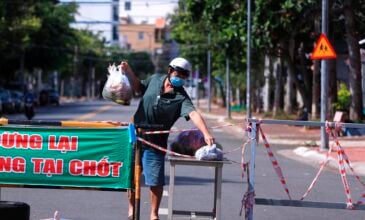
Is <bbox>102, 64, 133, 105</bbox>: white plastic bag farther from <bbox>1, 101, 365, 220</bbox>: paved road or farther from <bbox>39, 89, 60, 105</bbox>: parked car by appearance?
<bbox>39, 89, 60, 105</bbox>: parked car

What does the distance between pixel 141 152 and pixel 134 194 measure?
0.45 m

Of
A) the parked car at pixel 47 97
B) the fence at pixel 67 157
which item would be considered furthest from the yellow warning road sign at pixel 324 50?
the parked car at pixel 47 97

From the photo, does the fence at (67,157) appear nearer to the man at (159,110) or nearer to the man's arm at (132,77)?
the man at (159,110)

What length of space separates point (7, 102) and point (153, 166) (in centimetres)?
4432

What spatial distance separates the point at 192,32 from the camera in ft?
194

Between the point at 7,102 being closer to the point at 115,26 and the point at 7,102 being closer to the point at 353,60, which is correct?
the point at 353,60

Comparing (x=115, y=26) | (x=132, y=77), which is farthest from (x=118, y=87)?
(x=115, y=26)

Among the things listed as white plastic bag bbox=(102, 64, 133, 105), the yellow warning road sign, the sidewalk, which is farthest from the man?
the yellow warning road sign

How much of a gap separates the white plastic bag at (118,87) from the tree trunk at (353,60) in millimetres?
23081

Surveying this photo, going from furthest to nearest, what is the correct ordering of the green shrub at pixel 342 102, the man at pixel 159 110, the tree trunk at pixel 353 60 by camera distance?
the green shrub at pixel 342 102 → the tree trunk at pixel 353 60 → the man at pixel 159 110

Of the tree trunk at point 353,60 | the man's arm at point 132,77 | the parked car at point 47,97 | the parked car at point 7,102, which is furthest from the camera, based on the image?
the parked car at point 47,97

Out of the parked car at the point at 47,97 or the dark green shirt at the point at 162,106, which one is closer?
the dark green shirt at the point at 162,106

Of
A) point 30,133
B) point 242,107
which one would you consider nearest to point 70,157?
point 30,133

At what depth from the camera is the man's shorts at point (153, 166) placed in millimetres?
8672
